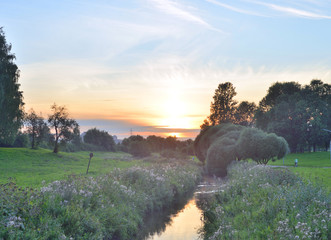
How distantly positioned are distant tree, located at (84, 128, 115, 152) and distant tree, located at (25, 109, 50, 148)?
135 ft

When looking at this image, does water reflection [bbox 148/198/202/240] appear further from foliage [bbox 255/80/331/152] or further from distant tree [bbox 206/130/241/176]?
foliage [bbox 255/80/331/152]

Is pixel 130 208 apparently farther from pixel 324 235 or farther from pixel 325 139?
pixel 325 139

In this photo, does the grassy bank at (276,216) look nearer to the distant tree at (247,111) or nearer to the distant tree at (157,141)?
the distant tree at (247,111)

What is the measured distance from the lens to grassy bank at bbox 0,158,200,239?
8352 millimetres

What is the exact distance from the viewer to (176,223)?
1569cm

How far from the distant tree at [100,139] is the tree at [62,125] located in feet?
148

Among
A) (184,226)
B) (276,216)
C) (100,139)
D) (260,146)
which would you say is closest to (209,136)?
(260,146)

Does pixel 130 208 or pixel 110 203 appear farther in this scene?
pixel 130 208

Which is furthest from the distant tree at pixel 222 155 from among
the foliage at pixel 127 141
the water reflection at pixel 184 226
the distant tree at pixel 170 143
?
the distant tree at pixel 170 143

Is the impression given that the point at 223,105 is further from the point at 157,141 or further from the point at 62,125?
the point at 157,141

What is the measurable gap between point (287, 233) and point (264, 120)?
240ft

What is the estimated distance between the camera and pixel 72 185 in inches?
481

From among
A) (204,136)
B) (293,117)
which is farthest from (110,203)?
(293,117)

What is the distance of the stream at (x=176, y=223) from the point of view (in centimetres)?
1354
